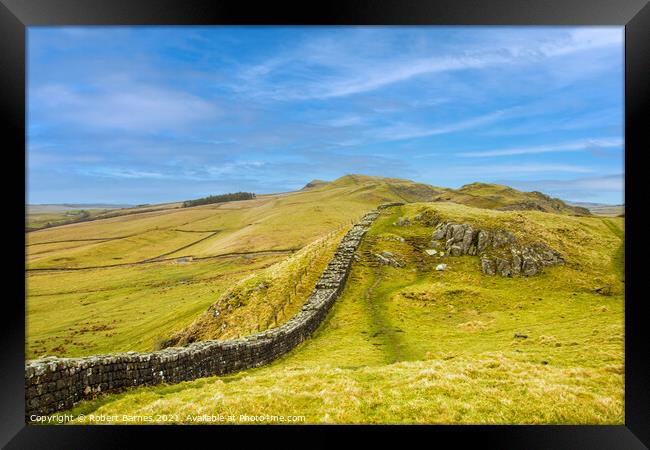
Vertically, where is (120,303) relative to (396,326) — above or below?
below

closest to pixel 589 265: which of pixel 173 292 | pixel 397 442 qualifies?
pixel 397 442

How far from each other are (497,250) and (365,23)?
21886 mm

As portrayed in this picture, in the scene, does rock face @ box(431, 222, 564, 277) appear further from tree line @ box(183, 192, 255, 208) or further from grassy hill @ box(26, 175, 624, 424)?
tree line @ box(183, 192, 255, 208)

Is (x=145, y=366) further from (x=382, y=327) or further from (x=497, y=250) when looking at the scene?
(x=497, y=250)

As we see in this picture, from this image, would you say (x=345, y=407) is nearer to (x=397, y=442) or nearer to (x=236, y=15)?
(x=397, y=442)

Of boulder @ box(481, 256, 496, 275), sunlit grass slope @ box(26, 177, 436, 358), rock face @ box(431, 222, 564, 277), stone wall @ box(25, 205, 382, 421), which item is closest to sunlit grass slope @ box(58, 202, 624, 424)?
stone wall @ box(25, 205, 382, 421)

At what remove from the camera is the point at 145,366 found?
1121cm

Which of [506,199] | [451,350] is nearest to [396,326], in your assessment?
[451,350]

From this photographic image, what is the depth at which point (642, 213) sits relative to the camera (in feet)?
35.2

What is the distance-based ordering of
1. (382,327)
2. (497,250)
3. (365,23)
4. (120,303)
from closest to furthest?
(365,23)
(382,327)
(497,250)
(120,303)

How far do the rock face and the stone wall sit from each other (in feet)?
45.5

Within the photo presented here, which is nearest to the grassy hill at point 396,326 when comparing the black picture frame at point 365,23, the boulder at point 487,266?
the black picture frame at point 365,23

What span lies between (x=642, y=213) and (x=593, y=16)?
5494 millimetres

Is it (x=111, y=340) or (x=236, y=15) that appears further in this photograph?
(x=111, y=340)
